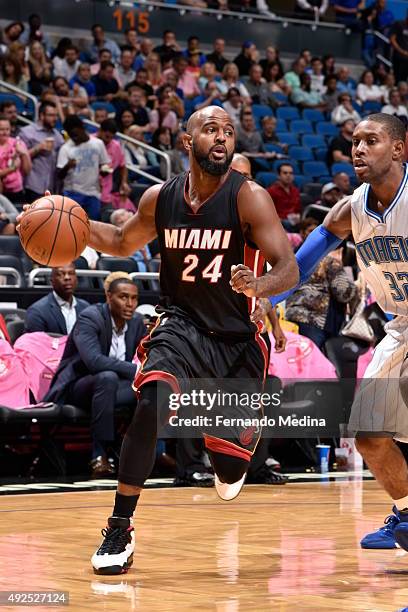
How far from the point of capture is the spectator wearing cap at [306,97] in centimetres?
1878

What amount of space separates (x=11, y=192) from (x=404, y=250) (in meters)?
7.49

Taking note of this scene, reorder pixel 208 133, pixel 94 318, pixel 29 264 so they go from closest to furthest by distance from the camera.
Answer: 1. pixel 208 133
2. pixel 94 318
3. pixel 29 264

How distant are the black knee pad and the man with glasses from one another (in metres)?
7.47

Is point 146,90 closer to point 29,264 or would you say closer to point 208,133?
point 29,264

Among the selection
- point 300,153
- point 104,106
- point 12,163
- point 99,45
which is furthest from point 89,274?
point 300,153

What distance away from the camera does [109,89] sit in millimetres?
15602

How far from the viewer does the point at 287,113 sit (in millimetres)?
18312

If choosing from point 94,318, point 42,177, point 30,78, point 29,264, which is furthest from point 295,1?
point 94,318

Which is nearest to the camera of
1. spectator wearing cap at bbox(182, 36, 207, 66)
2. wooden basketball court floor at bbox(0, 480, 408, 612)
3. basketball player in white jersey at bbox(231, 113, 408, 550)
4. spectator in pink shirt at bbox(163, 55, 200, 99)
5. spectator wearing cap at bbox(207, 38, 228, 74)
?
wooden basketball court floor at bbox(0, 480, 408, 612)

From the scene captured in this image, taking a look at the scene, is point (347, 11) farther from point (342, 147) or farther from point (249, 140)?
point (249, 140)

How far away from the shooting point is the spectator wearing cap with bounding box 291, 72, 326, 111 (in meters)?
18.8

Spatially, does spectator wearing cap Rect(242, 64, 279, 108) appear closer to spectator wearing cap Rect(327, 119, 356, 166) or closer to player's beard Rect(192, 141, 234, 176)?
spectator wearing cap Rect(327, 119, 356, 166)

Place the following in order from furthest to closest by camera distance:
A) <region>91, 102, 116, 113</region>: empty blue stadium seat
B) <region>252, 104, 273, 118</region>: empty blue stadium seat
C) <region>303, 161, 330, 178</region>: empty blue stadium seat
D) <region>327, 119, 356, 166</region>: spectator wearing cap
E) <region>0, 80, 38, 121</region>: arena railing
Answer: <region>252, 104, 273, 118</region>: empty blue stadium seat → <region>303, 161, 330, 178</region>: empty blue stadium seat → <region>327, 119, 356, 166</region>: spectator wearing cap → <region>91, 102, 116, 113</region>: empty blue stadium seat → <region>0, 80, 38, 121</region>: arena railing

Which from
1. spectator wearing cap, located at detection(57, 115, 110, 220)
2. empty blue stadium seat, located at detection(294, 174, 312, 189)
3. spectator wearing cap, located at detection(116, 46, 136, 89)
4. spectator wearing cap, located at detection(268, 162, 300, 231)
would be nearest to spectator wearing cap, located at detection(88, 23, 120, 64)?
spectator wearing cap, located at detection(116, 46, 136, 89)
